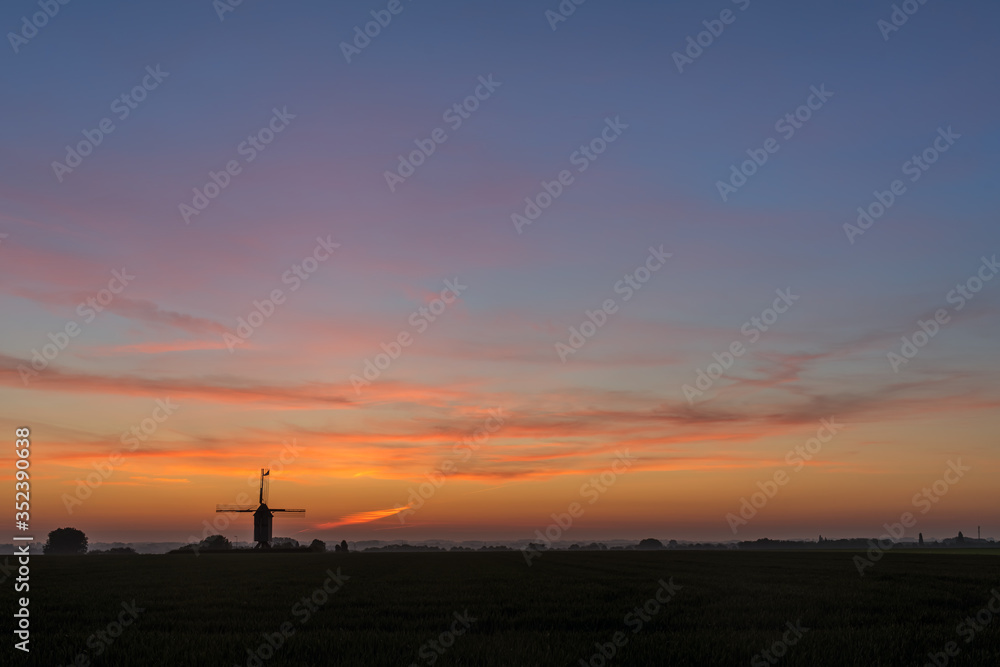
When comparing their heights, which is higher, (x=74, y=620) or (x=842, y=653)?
(x=74, y=620)

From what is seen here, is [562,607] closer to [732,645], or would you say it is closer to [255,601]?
[732,645]

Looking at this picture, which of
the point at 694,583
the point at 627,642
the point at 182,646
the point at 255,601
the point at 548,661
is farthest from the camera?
the point at 694,583

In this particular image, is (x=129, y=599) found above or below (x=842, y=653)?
above

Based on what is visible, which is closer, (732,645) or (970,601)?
(732,645)

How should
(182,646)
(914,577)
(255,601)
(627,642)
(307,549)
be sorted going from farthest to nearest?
1. (307,549)
2. (914,577)
3. (255,601)
4. (627,642)
5. (182,646)

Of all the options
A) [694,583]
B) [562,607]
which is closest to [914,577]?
[694,583]

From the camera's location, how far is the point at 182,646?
50.3ft

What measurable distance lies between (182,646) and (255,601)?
1117cm

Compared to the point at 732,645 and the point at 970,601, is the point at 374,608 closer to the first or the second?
the point at 732,645

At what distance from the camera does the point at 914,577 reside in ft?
132

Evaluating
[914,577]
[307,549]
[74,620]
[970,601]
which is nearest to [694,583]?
[970,601]

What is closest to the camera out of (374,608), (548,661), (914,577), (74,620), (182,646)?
(548,661)

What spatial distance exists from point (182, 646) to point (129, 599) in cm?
1321

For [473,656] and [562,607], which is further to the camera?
[562,607]
